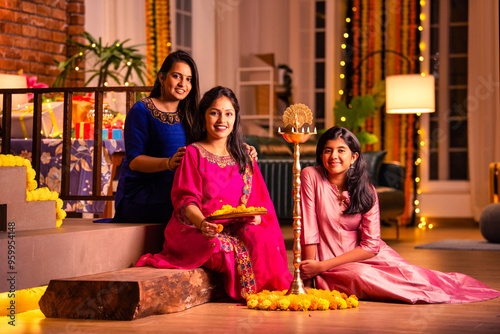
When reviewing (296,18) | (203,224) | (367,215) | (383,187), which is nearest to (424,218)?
(383,187)

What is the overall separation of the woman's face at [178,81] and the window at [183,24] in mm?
4882

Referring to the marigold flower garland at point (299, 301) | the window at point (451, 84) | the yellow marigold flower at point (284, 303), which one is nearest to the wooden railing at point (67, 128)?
the marigold flower garland at point (299, 301)

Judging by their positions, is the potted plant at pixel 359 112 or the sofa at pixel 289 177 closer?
the sofa at pixel 289 177

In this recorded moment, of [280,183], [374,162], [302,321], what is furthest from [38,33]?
[302,321]

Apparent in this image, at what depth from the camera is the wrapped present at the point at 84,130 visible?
439 centimetres

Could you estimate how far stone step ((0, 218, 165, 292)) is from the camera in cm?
260

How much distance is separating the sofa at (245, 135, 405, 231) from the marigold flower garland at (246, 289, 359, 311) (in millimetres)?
2892

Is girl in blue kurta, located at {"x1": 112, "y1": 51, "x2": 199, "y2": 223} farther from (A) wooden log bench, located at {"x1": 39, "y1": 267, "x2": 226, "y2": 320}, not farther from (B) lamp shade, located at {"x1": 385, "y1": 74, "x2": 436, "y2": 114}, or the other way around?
(B) lamp shade, located at {"x1": 385, "y1": 74, "x2": 436, "y2": 114}

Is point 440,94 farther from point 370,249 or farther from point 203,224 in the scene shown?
point 203,224

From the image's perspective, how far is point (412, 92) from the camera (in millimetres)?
7242

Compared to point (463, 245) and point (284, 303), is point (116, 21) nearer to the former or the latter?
point (463, 245)

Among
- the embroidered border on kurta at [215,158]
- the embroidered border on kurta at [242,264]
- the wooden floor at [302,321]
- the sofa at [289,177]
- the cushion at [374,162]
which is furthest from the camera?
the cushion at [374,162]

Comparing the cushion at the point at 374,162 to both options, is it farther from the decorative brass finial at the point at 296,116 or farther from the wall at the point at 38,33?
the decorative brass finial at the point at 296,116

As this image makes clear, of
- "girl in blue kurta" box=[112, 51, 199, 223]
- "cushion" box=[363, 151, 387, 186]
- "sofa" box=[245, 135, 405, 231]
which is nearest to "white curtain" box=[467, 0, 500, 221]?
"sofa" box=[245, 135, 405, 231]
